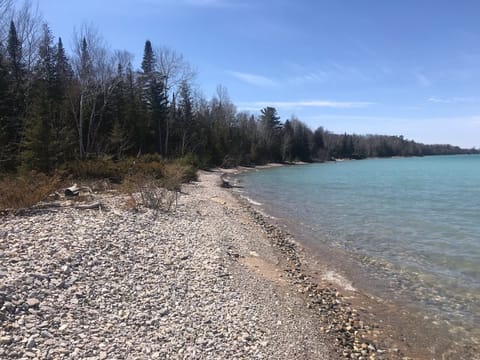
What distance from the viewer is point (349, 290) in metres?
9.95

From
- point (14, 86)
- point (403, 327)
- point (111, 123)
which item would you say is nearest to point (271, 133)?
point (111, 123)

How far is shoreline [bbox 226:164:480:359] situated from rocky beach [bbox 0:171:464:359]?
9 centimetres

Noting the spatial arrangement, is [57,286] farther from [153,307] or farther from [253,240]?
[253,240]

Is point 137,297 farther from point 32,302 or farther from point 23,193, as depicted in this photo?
point 23,193

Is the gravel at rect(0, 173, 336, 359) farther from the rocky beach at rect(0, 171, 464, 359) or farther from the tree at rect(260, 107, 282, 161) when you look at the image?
the tree at rect(260, 107, 282, 161)

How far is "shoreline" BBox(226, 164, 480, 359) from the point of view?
22.9ft

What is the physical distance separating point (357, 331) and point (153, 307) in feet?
14.2

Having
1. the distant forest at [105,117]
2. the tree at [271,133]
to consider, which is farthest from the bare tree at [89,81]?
the tree at [271,133]

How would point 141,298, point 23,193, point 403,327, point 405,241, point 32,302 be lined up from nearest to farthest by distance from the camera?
point 32,302 < point 141,298 < point 403,327 < point 23,193 < point 405,241

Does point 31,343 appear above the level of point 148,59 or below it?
below

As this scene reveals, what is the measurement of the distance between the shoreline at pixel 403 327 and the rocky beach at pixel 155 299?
0.28 feet

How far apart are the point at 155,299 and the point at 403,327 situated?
556cm

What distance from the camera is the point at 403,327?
7906 mm

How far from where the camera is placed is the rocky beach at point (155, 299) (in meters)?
5.10
